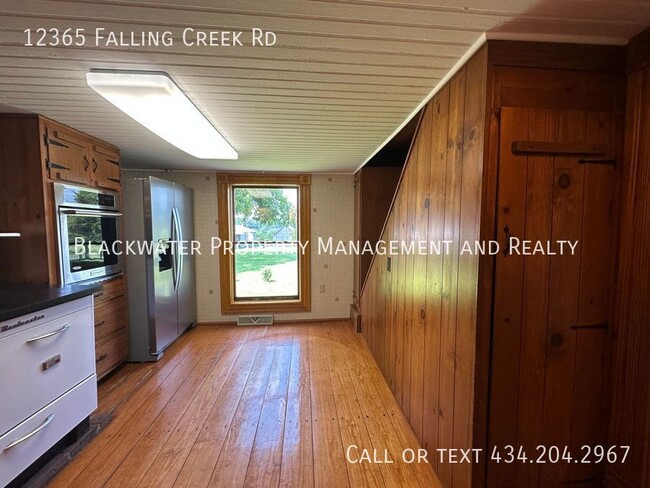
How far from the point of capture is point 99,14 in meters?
1.02

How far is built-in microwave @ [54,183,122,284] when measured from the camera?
2.09 meters

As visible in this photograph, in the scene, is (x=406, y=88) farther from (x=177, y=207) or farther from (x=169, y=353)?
(x=169, y=353)

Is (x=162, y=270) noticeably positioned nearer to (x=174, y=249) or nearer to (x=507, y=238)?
(x=174, y=249)

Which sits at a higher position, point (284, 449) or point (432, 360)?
point (432, 360)

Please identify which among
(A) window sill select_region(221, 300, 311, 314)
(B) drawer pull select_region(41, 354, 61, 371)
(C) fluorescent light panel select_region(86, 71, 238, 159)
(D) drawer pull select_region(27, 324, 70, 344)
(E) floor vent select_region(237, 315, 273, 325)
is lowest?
(E) floor vent select_region(237, 315, 273, 325)

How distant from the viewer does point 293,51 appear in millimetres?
1234

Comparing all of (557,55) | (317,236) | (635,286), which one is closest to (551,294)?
(635,286)

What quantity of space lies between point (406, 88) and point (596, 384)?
5.68ft

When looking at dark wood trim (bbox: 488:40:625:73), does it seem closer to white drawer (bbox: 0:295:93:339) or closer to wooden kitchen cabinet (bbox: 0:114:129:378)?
white drawer (bbox: 0:295:93:339)

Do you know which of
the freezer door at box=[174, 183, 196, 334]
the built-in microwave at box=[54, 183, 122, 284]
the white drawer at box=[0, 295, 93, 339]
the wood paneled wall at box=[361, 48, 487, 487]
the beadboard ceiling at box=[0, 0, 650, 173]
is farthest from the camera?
the freezer door at box=[174, 183, 196, 334]

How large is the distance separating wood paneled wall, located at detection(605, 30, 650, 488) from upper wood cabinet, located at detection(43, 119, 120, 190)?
3384mm

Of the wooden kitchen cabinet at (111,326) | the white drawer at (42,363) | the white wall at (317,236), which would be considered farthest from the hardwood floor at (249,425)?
the white wall at (317,236)

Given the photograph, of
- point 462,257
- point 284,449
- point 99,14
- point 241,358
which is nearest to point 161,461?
point 284,449

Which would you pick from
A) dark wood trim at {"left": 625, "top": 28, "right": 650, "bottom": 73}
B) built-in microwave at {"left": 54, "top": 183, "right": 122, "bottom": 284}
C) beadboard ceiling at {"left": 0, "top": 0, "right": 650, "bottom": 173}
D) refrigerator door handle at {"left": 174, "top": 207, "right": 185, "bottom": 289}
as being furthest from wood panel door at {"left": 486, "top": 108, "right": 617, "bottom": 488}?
refrigerator door handle at {"left": 174, "top": 207, "right": 185, "bottom": 289}
